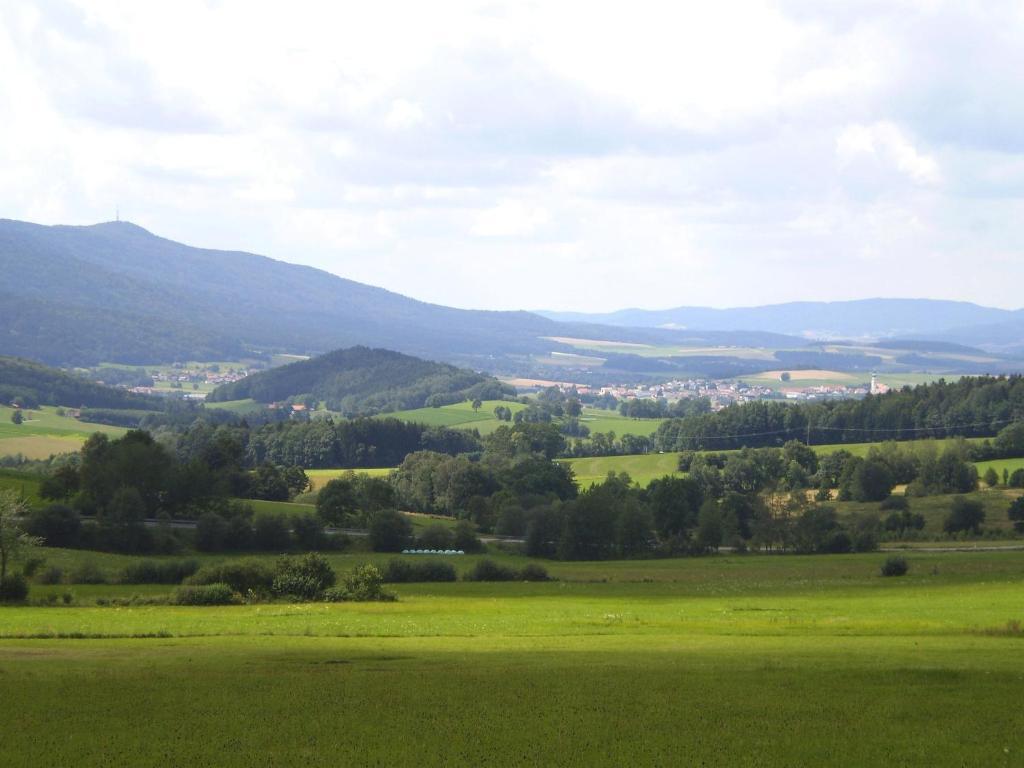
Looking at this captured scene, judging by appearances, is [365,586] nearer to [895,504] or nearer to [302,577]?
[302,577]

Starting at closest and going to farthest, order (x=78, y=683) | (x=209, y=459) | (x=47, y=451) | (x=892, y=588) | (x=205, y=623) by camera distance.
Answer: (x=78, y=683)
(x=205, y=623)
(x=892, y=588)
(x=209, y=459)
(x=47, y=451)

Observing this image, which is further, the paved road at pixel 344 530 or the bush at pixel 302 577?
the paved road at pixel 344 530

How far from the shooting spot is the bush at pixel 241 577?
6212 cm

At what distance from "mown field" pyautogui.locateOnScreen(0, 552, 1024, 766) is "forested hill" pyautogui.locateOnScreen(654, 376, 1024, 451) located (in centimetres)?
13261

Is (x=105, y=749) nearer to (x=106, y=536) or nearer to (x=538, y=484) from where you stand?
(x=106, y=536)

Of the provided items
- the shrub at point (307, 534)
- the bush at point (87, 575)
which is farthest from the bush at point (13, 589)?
the shrub at point (307, 534)

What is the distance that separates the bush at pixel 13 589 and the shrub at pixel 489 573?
30.5 m

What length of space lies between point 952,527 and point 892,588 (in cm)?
4735

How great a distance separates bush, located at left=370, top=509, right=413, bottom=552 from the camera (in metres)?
103

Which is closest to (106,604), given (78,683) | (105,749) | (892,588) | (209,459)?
(78,683)

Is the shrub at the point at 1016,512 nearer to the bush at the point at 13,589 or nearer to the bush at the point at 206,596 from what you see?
the bush at the point at 206,596

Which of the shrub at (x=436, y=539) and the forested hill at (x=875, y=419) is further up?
the forested hill at (x=875, y=419)

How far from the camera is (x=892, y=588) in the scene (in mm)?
63719

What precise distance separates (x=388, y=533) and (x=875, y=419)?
10751 centimetres
